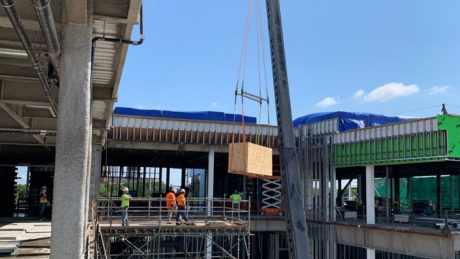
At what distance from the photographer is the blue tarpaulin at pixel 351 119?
108 feet

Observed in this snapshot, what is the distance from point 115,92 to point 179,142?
56.7 ft

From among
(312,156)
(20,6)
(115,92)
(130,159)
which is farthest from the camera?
(130,159)

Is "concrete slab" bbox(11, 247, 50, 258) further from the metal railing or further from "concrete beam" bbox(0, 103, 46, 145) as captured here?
the metal railing

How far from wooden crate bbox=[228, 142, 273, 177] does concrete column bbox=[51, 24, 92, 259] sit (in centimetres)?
645

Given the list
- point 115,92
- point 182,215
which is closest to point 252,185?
point 182,215

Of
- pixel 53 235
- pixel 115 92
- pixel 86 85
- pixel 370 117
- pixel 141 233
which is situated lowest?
pixel 141 233

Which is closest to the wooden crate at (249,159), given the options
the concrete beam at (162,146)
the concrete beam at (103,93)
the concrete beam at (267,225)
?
the concrete beam at (103,93)

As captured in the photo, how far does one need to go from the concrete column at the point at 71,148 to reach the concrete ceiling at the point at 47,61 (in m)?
0.65

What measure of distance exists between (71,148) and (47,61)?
427 cm

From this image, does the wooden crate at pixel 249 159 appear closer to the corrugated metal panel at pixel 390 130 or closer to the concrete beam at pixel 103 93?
the concrete beam at pixel 103 93

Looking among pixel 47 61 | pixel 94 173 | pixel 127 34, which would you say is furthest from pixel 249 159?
pixel 94 173

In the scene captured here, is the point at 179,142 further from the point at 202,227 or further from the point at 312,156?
the point at 202,227

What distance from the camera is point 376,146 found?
28297 millimetres

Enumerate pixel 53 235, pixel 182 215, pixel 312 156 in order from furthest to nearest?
pixel 312 156
pixel 182 215
pixel 53 235
